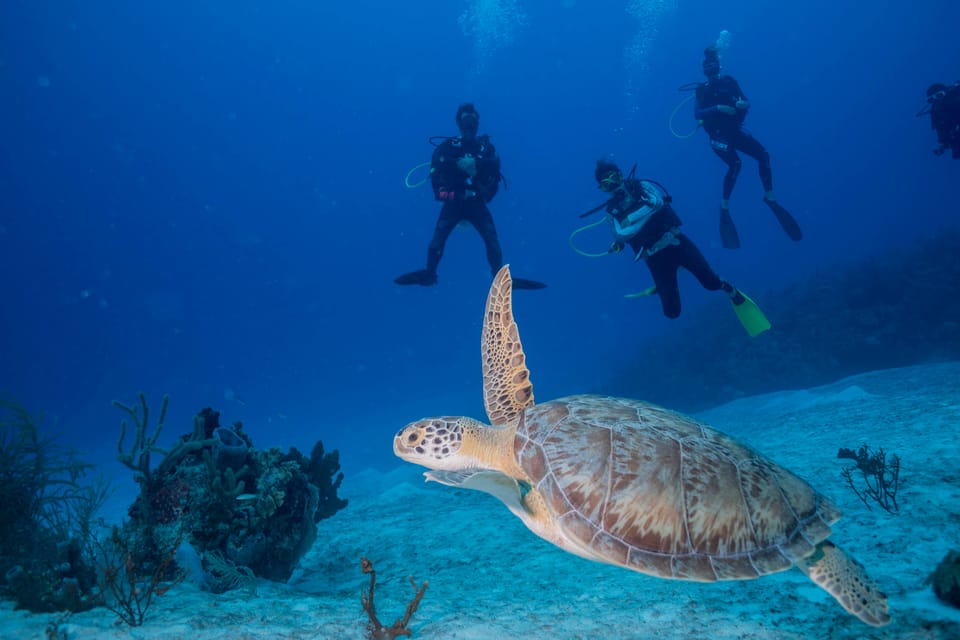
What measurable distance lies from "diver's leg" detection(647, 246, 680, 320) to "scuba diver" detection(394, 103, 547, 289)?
3.16m

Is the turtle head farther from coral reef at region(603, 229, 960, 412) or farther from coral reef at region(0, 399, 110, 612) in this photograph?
coral reef at region(603, 229, 960, 412)

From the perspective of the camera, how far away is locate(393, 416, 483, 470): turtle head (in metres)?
3.48

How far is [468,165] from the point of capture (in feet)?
30.5

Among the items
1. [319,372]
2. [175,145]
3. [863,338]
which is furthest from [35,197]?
[863,338]

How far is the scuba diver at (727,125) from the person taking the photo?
40.5 ft

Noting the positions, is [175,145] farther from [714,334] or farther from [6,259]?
[714,334]

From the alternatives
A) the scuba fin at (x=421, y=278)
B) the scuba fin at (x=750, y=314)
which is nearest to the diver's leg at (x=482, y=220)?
the scuba fin at (x=421, y=278)

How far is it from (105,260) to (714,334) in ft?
342

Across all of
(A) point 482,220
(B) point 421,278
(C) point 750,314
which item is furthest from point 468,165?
(C) point 750,314

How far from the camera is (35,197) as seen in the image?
65125mm

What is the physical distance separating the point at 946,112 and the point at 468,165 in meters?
12.1

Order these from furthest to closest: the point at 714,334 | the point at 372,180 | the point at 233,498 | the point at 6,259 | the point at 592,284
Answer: the point at 372,180 → the point at 592,284 → the point at 6,259 → the point at 714,334 → the point at 233,498

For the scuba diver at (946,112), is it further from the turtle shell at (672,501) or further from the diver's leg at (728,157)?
the turtle shell at (672,501)

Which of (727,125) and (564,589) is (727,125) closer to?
(727,125)
